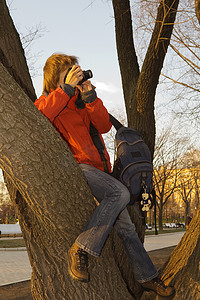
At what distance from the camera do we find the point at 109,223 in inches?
85.8

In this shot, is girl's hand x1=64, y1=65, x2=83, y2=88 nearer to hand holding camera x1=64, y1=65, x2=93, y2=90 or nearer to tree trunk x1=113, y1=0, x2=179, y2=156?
hand holding camera x1=64, y1=65, x2=93, y2=90

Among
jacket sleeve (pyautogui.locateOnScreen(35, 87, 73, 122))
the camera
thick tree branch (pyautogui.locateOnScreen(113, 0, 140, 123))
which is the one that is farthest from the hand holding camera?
thick tree branch (pyautogui.locateOnScreen(113, 0, 140, 123))

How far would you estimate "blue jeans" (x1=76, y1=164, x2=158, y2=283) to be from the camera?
2092 mm

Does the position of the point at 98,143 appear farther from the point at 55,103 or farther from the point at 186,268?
the point at 186,268

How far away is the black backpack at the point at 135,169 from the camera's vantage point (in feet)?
7.88

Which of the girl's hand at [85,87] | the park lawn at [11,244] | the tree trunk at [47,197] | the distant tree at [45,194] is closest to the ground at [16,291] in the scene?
the distant tree at [45,194]

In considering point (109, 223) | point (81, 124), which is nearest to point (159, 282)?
point (109, 223)

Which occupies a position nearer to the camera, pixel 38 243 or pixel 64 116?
pixel 38 243

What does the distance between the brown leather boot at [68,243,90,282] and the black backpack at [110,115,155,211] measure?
610mm

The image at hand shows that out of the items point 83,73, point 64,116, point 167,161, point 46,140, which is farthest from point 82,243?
point 167,161

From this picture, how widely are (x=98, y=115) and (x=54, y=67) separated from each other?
1.75 feet

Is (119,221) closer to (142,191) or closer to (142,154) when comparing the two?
(142,191)

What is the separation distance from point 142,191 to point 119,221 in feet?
1.02

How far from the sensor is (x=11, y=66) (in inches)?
111
